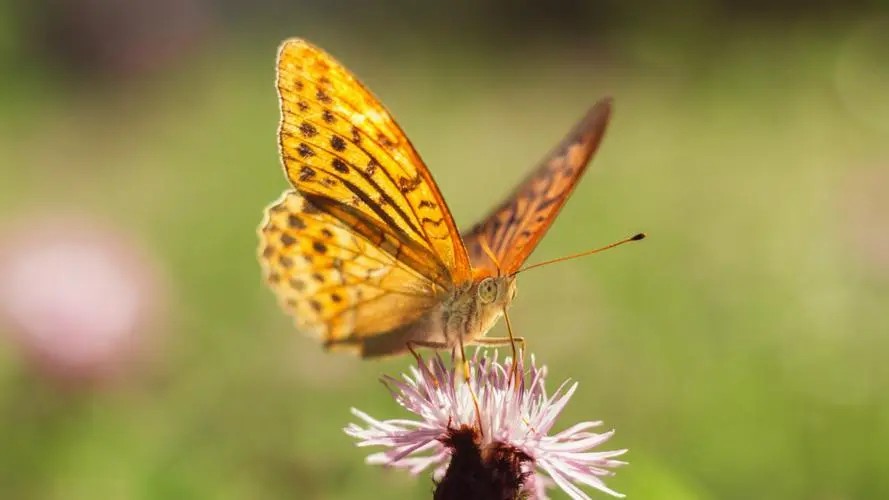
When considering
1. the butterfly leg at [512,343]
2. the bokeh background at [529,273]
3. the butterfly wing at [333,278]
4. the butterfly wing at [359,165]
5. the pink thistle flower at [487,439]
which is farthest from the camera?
the bokeh background at [529,273]

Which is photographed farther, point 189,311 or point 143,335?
point 189,311

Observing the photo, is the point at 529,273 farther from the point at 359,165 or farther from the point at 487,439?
the point at 487,439

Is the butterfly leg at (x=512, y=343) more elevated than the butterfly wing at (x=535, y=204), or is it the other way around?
the butterfly wing at (x=535, y=204)

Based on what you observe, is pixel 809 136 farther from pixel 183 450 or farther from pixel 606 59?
pixel 183 450

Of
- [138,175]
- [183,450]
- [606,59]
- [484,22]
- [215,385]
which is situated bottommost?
[183,450]

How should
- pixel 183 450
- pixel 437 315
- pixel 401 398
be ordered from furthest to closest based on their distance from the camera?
pixel 183 450 → pixel 437 315 → pixel 401 398

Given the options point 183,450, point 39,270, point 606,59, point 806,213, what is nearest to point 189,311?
point 39,270

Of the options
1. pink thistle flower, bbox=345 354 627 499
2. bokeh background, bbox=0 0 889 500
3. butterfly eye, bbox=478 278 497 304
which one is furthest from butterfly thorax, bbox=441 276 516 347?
bokeh background, bbox=0 0 889 500

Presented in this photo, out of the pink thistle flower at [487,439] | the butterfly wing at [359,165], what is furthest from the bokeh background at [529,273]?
the butterfly wing at [359,165]

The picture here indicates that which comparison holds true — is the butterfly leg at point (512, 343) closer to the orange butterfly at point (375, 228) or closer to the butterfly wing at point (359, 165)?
the orange butterfly at point (375, 228)
